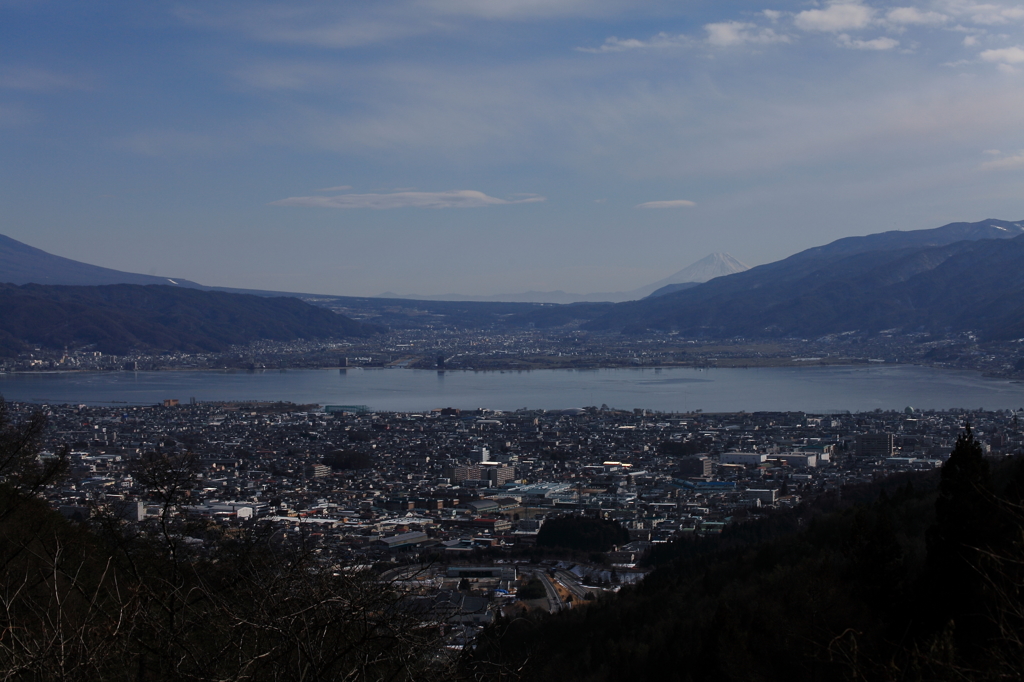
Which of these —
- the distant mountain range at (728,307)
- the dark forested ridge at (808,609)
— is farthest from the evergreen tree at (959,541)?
the distant mountain range at (728,307)

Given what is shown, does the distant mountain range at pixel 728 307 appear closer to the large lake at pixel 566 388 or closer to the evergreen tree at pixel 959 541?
the large lake at pixel 566 388

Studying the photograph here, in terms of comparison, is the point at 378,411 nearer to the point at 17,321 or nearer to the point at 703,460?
the point at 703,460

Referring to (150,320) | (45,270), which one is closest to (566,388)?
(150,320)

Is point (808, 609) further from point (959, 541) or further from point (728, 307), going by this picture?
point (728, 307)

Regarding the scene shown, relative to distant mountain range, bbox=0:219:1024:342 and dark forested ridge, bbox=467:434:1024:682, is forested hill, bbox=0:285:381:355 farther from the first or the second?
dark forested ridge, bbox=467:434:1024:682

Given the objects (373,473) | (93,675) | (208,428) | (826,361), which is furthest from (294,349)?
(93,675)
